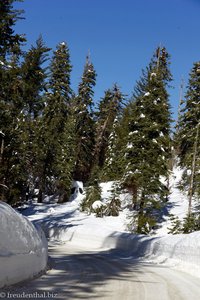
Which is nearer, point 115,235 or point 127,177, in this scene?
point 115,235

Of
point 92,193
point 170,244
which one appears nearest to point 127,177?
point 92,193

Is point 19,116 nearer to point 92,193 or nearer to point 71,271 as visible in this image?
point 92,193

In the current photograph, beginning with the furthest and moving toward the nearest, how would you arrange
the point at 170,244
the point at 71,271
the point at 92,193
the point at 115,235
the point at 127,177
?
the point at 92,193
the point at 127,177
the point at 115,235
the point at 170,244
the point at 71,271

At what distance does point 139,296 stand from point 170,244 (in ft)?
29.7

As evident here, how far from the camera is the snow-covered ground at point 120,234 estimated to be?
46.4ft

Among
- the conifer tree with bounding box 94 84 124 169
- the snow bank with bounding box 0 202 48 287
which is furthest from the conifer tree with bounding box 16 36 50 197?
the snow bank with bounding box 0 202 48 287

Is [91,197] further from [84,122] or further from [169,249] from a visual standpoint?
[169,249]

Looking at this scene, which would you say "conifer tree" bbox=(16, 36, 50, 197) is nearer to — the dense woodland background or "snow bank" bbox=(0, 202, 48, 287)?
the dense woodland background

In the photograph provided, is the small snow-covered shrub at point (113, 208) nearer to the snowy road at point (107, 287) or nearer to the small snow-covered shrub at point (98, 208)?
the small snow-covered shrub at point (98, 208)

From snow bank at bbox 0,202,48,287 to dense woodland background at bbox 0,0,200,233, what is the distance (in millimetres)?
11805

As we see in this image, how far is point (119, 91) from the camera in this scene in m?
57.3

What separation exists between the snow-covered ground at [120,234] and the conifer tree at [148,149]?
305cm

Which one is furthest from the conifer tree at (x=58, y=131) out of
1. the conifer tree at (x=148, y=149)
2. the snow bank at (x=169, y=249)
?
the snow bank at (x=169, y=249)

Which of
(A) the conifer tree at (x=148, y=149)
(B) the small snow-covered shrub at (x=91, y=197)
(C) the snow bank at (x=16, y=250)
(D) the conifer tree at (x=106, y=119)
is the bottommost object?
(C) the snow bank at (x=16, y=250)
